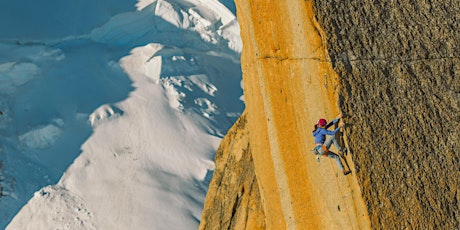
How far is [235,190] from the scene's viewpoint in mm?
7961

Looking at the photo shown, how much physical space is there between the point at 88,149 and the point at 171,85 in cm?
427

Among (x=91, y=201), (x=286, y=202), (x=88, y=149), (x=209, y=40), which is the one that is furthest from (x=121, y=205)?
(x=286, y=202)

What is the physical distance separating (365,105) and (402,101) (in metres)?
0.29

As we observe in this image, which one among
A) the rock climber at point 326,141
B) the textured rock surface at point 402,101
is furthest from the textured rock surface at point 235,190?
the textured rock surface at point 402,101

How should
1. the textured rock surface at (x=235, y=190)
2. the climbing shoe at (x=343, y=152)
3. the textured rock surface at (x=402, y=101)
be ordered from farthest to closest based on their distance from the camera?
1. the textured rock surface at (x=235, y=190)
2. the climbing shoe at (x=343, y=152)
3. the textured rock surface at (x=402, y=101)

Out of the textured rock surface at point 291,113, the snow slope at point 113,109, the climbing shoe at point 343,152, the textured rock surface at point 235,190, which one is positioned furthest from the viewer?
the snow slope at point 113,109

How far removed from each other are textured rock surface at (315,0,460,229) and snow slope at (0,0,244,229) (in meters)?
16.3

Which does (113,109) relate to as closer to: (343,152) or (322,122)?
(322,122)

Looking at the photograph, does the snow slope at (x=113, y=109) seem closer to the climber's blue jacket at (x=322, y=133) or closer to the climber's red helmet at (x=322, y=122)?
the climber's blue jacket at (x=322, y=133)

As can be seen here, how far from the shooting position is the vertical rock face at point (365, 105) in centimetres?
483

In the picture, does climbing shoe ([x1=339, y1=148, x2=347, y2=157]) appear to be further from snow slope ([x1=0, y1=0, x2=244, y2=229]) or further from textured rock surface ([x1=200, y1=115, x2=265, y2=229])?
snow slope ([x1=0, y1=0, x2=244, y2=229])

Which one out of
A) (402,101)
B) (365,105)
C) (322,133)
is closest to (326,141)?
(322,133)

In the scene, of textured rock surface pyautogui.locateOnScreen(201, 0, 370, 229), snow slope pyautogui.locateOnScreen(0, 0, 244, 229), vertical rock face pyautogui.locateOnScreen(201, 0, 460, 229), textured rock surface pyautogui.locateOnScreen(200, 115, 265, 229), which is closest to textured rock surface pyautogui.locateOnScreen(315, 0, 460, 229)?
vertical rock face pyautogui.locateOnScreen(201, 0, 460, 229)

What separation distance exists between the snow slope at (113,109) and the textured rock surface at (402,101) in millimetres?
16316
